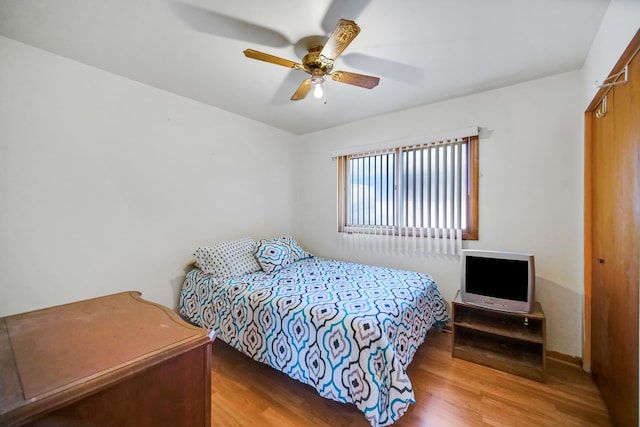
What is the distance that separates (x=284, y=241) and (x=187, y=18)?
89.1 inches

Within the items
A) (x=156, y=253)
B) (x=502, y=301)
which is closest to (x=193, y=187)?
(x=156, y=253)

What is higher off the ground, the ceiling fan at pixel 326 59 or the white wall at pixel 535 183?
the ceiling fan at pixel 326 59

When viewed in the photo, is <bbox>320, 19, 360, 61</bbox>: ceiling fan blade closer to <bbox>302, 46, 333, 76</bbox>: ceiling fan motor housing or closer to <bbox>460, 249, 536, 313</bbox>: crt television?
<bbox>302, 46, 333, 76</bbox>: ceiling fan motor housing

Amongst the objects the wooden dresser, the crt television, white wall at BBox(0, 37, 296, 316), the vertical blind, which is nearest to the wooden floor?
the crt television

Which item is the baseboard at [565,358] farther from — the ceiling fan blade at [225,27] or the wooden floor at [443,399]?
the ceiling fan blade at [225,27]

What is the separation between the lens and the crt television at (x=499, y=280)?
76.9 inches

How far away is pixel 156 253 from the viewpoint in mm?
2424

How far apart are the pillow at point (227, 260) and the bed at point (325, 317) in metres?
0.01

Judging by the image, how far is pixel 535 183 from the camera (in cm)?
223

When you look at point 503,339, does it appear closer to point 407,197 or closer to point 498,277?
point 498,277

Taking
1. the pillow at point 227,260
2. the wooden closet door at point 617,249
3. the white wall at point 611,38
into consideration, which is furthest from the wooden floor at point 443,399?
the white wall at point 611,38

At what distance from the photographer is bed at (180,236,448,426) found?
1419 millimetres

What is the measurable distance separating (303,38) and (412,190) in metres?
1.83

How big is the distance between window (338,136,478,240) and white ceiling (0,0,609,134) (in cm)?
64
